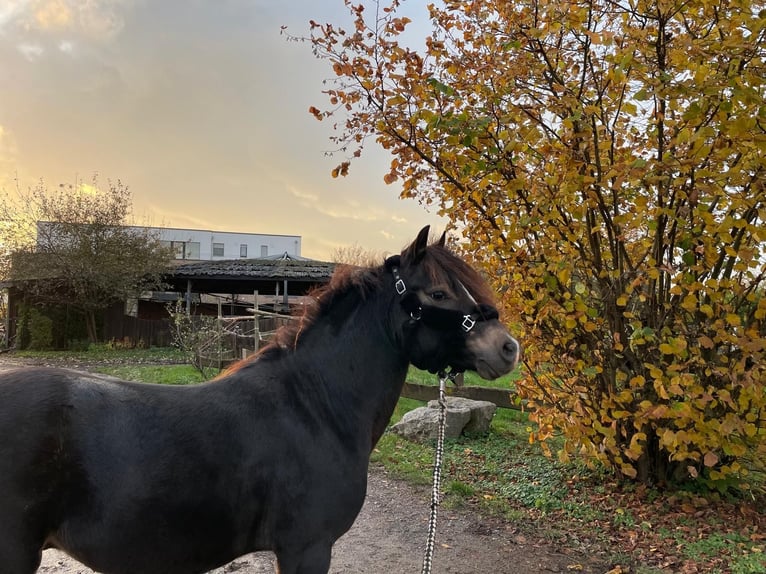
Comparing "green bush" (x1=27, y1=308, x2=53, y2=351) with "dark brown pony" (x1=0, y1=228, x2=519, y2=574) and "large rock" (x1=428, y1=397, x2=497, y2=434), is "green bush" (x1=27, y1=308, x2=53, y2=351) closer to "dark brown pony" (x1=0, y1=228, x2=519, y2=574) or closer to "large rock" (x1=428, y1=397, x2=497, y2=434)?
"large rock" (x1=428, y1=397, x2=497, y2=434)

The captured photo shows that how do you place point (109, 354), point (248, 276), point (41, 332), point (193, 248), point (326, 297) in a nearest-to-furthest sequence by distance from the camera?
point (326, 297), point (109, 354), point (248, 276), point (41, 332), point (193, 248)

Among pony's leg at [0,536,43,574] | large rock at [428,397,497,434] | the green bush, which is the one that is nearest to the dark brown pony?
pony's leg at [0,536,43,574]

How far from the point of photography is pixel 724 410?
177 inches

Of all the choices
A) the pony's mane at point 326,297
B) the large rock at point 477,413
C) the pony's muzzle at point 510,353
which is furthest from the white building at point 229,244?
the pony's muzzle at point 510,353

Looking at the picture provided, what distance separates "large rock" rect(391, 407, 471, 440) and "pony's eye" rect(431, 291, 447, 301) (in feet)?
16.3

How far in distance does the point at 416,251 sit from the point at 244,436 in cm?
119

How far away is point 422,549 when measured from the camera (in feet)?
14.2

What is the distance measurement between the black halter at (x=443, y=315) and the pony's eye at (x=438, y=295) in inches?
1.7

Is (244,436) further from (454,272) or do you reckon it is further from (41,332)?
(41,332)

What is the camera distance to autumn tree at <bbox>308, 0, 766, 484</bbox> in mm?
3562

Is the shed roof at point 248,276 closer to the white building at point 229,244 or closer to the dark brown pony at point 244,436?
the dark brown pony at point 244,436

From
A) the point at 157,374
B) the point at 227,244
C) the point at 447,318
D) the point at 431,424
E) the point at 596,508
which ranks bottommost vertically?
the point at 157,374

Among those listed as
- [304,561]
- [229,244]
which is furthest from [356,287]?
[229,244]

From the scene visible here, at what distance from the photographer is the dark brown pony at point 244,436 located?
1982 millimetres
